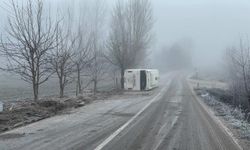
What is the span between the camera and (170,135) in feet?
36.6

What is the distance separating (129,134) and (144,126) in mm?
1928

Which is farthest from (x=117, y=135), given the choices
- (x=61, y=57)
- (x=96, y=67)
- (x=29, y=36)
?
(x=96, y=67)

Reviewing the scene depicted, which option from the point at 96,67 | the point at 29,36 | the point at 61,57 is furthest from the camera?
the point at 96,67

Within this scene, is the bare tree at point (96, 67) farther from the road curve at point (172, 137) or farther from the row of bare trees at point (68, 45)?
the road curve at point (172, 137)

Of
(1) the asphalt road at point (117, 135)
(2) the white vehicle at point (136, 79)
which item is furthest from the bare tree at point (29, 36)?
(2) the white vehicle at point (136, 79)

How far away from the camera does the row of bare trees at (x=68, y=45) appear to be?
19.4 metres

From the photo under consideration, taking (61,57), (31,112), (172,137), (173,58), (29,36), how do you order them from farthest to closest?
(173,58) → (61,57) → (29,36) → (31,112) → (172,137)

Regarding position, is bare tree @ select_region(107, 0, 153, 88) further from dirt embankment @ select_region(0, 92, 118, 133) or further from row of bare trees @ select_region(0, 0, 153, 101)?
dirt embankment @ select_region(0, 92, 118, 133)

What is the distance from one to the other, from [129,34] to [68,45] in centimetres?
2187

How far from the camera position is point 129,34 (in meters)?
48.1

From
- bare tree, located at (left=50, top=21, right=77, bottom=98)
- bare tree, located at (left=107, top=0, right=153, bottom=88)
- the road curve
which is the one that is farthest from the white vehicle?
the road curve

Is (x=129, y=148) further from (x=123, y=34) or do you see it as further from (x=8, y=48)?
(x=123, y=34)

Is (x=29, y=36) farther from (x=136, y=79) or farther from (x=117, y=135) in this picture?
(x=136, y=79)

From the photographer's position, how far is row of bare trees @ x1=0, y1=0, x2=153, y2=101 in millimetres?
19375
